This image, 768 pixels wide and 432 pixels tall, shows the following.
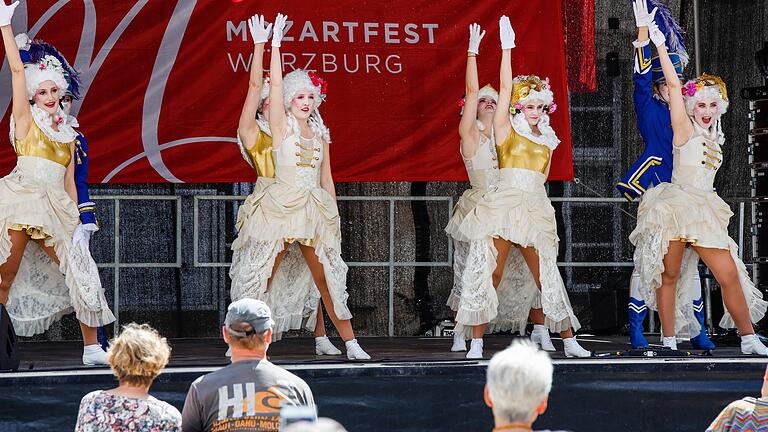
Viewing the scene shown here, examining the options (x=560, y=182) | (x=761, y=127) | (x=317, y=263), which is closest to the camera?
(x=317, y=263)

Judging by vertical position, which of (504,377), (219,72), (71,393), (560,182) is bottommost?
(71,393)

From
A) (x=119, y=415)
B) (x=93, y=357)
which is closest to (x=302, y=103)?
(x=93, y=357)

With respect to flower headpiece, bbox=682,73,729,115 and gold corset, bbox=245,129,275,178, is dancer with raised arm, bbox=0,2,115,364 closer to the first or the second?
gold corset, bbox=245,129,275,178

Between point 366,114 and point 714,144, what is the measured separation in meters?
2.35

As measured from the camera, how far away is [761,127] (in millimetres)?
7402

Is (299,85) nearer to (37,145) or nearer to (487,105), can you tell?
(487,105)

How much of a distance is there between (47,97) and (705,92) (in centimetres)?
368

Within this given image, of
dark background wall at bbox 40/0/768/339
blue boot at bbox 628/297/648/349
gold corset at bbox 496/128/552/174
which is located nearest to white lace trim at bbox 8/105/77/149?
dark background wall at bbox 40/0/768/339

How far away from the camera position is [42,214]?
6312 mm

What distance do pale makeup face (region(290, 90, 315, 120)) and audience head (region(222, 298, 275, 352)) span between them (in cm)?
299

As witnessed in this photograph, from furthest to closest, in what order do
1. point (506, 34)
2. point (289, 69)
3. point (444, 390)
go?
point (289, 69)
point (506, 34)
point (444, 390)

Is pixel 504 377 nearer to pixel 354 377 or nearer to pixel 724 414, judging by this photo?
pixel 724 414

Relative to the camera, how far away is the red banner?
7961 mm

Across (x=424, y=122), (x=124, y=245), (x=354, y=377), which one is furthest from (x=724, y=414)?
(x=124, y=245)
